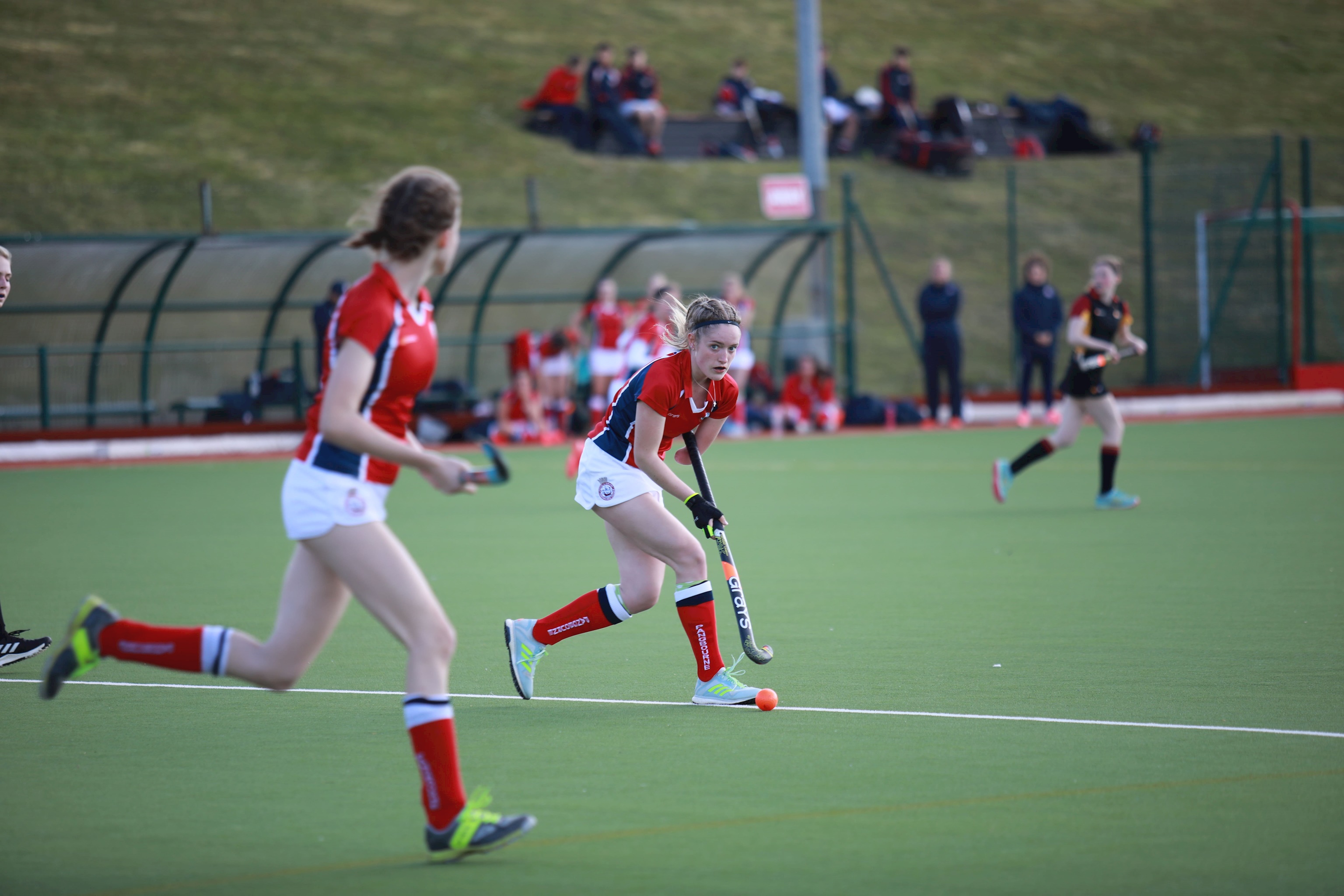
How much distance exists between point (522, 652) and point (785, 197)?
18175 millimetres

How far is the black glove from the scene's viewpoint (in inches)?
259

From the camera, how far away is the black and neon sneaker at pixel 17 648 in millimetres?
7883

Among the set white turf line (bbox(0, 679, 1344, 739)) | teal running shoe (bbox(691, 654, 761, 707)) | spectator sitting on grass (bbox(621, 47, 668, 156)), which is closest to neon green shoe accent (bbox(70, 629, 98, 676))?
white turf line (bbox(0, 679, 1344, 739))

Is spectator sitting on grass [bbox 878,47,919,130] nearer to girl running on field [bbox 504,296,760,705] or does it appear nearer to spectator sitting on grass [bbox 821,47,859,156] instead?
spectator sitting on grass [bbox 821,47,859,156]

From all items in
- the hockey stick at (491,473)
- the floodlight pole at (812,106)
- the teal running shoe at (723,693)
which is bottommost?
the teal running shoe at (723,693)

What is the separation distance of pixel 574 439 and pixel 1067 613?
14997 millimetres

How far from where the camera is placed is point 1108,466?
539 inches

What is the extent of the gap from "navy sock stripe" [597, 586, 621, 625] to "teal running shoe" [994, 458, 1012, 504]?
7692 millimetres

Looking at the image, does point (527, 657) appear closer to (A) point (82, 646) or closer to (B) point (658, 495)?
(B) point (658, 495)

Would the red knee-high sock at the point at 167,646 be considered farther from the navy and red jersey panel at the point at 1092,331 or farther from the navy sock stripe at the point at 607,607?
the navy and red jersey panel at the point at 1092,331

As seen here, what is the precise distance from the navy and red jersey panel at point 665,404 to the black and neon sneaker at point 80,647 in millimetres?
2326

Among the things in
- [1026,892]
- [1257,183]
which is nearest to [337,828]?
[1026,892]

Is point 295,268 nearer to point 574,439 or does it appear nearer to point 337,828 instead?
point 574,439

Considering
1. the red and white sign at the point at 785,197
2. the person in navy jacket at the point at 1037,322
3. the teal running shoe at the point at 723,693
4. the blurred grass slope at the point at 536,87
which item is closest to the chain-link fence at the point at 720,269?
the blurred grass slope at the point at 536,87
